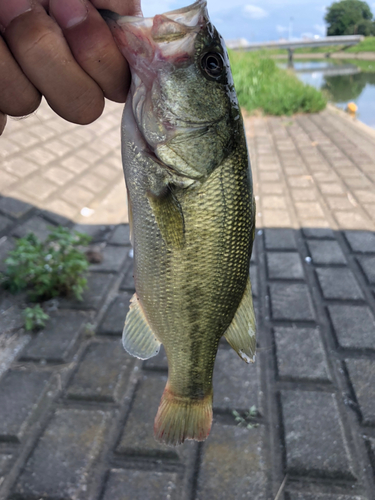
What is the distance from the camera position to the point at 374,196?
5.33 meters

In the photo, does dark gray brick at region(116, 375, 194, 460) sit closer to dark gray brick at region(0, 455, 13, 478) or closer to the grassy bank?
dark gray brick at region(0, 455, 13, 478)

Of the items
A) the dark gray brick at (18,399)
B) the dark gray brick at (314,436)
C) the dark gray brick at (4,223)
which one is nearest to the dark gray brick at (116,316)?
the dark gray brick at (18,399)

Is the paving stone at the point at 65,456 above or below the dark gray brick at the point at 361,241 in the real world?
above

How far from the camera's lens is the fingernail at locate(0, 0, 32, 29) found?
1215 millimetres

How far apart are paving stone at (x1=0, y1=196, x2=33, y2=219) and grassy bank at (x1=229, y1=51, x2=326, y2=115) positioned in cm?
710

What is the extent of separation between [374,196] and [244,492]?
14.7 ft

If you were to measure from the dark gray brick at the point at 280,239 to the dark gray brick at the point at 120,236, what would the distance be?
1606 millimetres

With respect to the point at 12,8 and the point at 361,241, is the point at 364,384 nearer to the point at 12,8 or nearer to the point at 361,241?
the point at 361,241

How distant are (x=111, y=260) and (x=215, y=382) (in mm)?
1849

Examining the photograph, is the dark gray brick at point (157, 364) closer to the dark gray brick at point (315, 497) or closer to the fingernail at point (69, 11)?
the dark gray brick at point (315, 497)

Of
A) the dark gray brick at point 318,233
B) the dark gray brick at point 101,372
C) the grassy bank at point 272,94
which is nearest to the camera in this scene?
the dark gray brick at point 101,372

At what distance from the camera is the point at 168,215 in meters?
1.44

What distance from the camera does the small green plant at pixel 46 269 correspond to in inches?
127

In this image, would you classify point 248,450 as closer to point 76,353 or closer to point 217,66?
point 76,353
